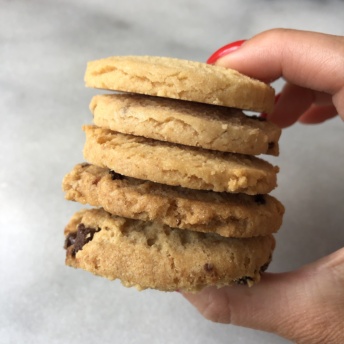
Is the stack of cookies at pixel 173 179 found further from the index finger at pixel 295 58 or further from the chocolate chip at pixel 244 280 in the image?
the index finger at pixel 295 58

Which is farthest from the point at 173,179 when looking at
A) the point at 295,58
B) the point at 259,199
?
the point at 295,58

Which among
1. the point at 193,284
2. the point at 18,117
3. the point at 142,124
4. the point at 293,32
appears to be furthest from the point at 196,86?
the point at 18,117

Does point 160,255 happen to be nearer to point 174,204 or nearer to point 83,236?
point 174,204

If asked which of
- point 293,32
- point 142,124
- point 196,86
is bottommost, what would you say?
point 142,124

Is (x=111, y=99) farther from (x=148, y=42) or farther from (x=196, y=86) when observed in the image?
(x=148, y=42)

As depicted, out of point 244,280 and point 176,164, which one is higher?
point 176,164

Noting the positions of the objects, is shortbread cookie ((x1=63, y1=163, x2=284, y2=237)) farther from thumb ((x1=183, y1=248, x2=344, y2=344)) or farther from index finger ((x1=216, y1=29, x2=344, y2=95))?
index finger ((x1=216, y1=29, x2=344, y2=95))

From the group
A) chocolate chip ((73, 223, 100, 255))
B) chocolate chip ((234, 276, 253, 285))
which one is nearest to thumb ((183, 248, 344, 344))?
chocolate chip ((234, 276, 253, 285))
